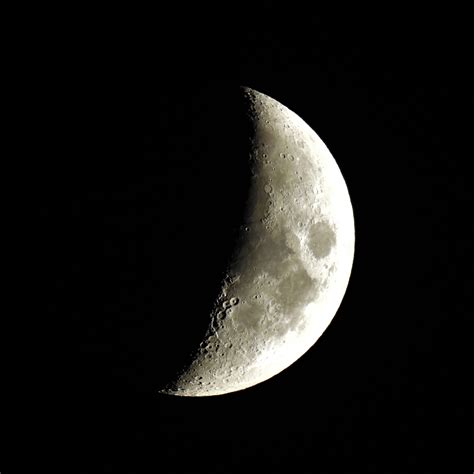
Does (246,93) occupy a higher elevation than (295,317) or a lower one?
higher

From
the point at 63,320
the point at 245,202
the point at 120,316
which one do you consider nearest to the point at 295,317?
the point at 245,202

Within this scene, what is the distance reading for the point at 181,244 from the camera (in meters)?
3.30

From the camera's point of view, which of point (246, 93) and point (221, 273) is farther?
point (246, 93)

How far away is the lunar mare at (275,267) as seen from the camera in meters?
3.49

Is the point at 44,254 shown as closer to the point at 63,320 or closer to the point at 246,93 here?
the point at 63,320

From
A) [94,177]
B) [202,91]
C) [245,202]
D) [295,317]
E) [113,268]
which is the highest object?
[202,91]

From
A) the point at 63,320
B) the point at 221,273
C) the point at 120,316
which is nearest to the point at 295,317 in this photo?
the point at 221,273

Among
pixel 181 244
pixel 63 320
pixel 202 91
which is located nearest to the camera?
pixel 181 244

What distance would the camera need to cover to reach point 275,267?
351 centimetres

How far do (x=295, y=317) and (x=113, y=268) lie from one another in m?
1.30

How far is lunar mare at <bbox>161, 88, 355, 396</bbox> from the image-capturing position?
11.5 ft

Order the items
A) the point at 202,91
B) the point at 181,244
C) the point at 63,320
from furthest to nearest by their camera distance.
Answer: the point at 202,91
the point at 63,320
the point at 181,244

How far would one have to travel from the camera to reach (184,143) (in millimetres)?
3477

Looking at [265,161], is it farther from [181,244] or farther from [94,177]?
[94,177]
